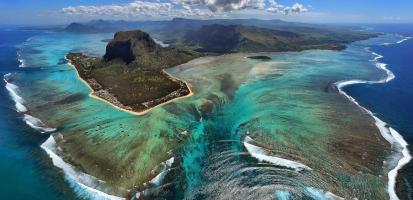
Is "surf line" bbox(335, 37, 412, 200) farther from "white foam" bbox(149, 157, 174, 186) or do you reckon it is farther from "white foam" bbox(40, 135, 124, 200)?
"white foam" bbox(40, 135, 124, 200)

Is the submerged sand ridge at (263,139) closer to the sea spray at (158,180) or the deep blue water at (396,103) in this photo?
the sea spray at (158,180)

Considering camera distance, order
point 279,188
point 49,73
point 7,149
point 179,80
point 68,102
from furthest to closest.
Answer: point 49,73 < point 179,80 < point 68,102 < point 7,149 < point 279,188

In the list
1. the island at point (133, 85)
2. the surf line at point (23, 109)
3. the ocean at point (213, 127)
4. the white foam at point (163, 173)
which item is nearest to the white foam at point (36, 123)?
the surf line at point (23, 109)

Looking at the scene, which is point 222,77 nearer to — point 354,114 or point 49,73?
point 354,114

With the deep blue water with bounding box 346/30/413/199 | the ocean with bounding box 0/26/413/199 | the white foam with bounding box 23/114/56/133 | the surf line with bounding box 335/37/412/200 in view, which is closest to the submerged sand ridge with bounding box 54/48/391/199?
the ocean with bounding box 0/26/413/199

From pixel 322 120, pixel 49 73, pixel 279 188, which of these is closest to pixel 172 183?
pixel 279 188
